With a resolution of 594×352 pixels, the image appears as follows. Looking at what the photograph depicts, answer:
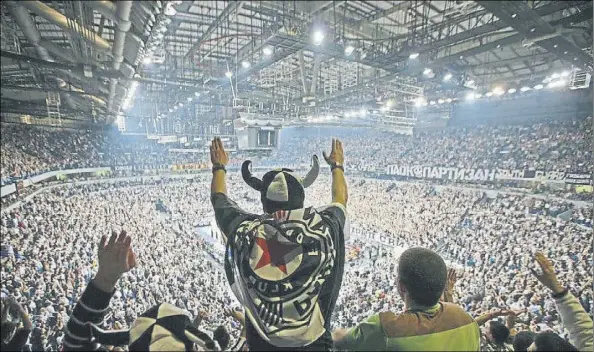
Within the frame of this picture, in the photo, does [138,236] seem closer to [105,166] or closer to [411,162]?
→ [105,166]

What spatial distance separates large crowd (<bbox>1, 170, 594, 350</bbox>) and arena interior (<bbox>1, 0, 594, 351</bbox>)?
1.8 inches

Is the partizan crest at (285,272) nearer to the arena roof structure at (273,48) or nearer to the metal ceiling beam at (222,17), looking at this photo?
the arena roof structure at (273,48)

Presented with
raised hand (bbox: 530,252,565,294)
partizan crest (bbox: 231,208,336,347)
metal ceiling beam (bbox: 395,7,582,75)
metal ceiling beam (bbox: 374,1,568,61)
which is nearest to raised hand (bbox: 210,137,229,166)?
partizan crest (bbox: 231,208,336,347)

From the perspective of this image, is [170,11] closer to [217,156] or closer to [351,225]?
[217,156]

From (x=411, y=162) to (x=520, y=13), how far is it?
392 inches

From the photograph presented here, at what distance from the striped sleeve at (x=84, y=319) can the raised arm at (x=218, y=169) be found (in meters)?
0.52

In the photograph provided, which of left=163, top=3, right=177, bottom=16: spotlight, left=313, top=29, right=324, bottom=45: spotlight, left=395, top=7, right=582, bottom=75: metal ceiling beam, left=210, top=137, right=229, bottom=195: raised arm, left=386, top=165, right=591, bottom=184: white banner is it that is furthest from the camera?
left=386, top=165, right=591, bottom=184: white banner

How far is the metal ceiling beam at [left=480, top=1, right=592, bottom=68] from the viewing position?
1657 mm

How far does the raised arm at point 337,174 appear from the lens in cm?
127

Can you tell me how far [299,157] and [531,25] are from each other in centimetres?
181

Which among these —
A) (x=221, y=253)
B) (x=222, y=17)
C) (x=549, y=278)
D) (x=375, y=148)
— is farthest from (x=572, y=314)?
(x=375, y=148)

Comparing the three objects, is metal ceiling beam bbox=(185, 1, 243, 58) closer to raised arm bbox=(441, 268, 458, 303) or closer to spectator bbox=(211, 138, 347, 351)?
spectator bbox=(211, 138, 347, 351)

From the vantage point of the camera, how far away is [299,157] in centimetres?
267

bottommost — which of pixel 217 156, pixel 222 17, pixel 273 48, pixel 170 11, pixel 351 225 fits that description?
pixel 351 225
